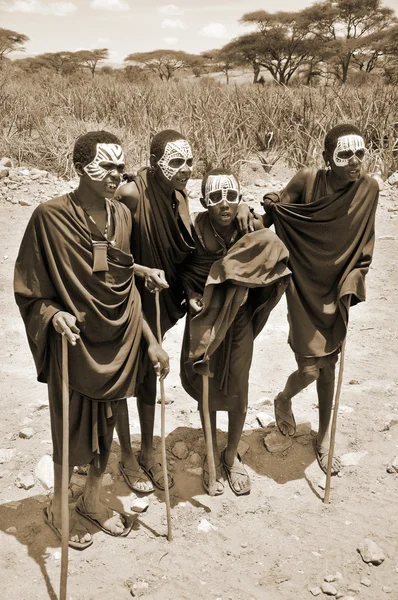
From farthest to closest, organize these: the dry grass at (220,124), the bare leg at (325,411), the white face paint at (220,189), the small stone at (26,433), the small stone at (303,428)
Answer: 1. the dry grass at (220,124)
2. the small stone at (303,428)
3. the small stone at (26,433)
4. the bare leg at (325,411)
5. the white face paint at (220,189)

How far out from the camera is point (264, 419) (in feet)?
13.6

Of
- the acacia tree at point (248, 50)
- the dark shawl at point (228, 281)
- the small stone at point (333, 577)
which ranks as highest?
the acacia tree at point (248, 50)

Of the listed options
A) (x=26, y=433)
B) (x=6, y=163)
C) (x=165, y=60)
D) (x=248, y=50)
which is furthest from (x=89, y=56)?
(x=26, y=433)

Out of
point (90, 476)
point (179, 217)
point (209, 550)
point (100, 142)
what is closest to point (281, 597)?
point (209, 550)

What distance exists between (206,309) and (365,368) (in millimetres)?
Result: 2229

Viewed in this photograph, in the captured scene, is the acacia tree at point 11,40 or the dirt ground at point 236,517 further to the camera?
the acacia tree at point 11,40

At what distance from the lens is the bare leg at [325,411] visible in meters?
3.63

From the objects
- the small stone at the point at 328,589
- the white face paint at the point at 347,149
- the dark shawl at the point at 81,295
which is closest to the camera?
the dark shawl at the point at 81,295

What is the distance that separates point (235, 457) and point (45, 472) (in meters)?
1.11

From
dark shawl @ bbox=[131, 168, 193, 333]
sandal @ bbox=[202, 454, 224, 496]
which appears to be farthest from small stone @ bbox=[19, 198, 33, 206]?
sandal @ bbox=[202, 454, 224, 496]

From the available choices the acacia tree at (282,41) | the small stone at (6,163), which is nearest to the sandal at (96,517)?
the small stone at (6,163)

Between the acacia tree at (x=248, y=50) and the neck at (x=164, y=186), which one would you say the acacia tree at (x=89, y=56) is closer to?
the acacia tree at (x=248, y=50)

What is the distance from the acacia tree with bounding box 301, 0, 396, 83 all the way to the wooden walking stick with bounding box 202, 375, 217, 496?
2238cm

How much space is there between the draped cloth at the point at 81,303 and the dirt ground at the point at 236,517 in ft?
1.97
